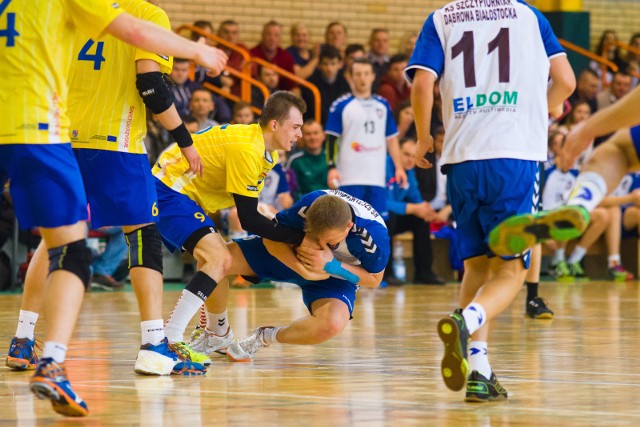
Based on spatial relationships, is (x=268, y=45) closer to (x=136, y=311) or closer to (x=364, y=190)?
(x=364, y=190)

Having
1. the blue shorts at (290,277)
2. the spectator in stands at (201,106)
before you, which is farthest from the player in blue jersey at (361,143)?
the blue shorts at (290,277)

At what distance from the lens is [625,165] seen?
14.7 ft

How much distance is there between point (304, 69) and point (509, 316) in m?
7.25

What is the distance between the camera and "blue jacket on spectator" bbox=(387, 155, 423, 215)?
531 inches

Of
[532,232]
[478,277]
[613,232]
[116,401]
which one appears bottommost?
[613,232]

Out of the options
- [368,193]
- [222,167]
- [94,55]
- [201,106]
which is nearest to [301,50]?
[201,106]

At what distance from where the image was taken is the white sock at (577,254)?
1436cm

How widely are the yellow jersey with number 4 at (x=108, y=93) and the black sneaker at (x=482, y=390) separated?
77.6 inches

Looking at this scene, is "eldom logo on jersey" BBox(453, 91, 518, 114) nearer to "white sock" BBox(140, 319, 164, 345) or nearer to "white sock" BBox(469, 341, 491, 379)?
"white sock" BBox(469, 341, 491, 379)

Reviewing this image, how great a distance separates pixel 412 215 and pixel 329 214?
27.1ft

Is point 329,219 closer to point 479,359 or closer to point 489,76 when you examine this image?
point 489,76

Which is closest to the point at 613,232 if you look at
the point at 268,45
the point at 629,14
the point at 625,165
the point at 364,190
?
the point at 364,190

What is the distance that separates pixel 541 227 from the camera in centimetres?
416

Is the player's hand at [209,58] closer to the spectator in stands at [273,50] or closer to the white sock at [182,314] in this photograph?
the white sock at [182,314]
